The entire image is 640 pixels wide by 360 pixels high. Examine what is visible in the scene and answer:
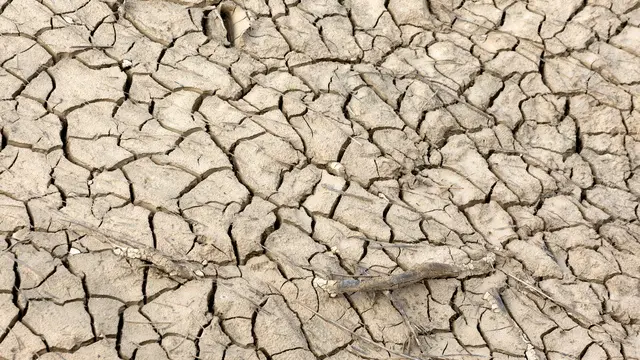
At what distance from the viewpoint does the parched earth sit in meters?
2.97

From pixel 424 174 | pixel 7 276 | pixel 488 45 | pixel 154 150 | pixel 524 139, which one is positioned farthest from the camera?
pixel 488 45

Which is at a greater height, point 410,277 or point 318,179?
point 318,179

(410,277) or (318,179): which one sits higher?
(318,179)

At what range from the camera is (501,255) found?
337cm

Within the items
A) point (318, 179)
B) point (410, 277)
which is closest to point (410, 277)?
point (410, 277)

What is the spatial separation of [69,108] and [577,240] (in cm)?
233

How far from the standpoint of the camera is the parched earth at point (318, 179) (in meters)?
2.97

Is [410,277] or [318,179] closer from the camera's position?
[410,277]

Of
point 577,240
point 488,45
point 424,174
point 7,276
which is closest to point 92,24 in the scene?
point 7,276

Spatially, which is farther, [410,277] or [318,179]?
[318,179]

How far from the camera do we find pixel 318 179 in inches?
137

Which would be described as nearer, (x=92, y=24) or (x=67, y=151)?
(x=67, y=151)

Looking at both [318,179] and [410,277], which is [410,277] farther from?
[318,179]

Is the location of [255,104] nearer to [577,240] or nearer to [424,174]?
[424,174]
